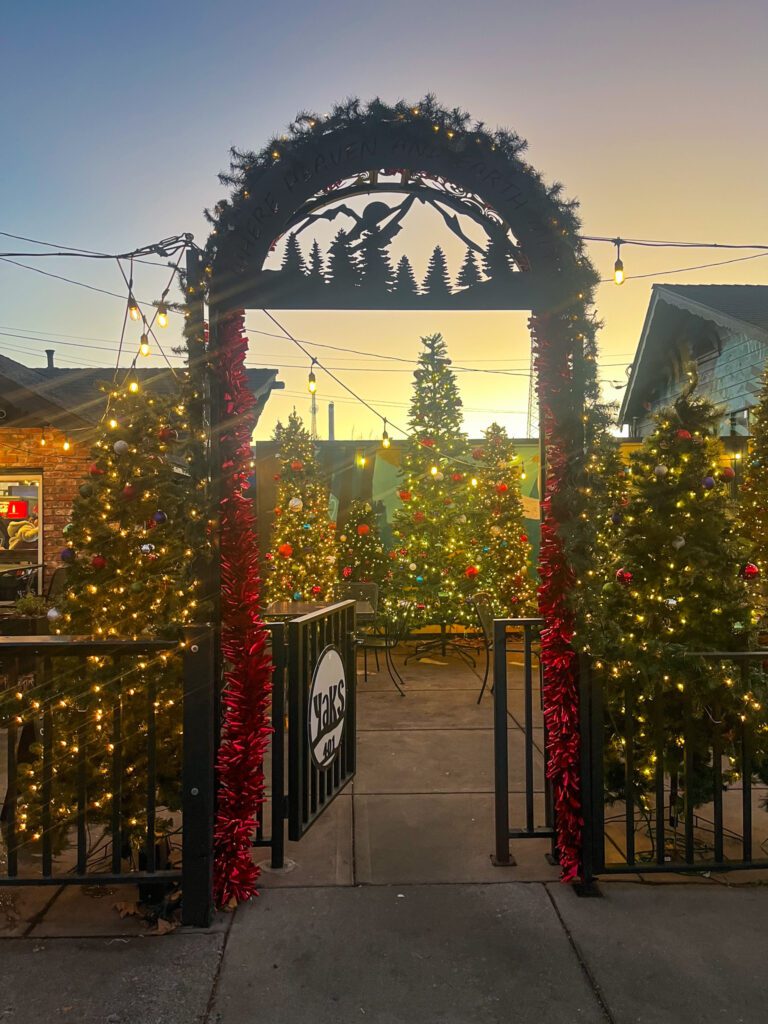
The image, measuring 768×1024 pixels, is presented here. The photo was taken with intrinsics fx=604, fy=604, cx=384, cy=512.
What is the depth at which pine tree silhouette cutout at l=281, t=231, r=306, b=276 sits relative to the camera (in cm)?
300

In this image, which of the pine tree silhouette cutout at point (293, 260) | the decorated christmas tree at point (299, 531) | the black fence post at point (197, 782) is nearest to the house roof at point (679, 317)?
the decorated christmas tree at point (299, 531)

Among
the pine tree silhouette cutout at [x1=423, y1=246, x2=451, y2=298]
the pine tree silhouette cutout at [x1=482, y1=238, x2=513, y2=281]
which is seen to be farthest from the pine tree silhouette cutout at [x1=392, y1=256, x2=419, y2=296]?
the pine tree silhouette cutout at [x1=482, y1=238, x2=513, y2=281]

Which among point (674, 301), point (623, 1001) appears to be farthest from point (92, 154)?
point (674, 301)

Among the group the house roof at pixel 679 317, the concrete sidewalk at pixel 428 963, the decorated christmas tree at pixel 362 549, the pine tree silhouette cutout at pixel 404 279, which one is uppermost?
the house roof at pixel 679 317

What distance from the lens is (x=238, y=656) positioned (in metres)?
2.80

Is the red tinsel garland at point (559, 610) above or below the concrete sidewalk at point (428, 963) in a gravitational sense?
above

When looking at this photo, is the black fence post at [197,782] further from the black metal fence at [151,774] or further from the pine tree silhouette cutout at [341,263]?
the pine tree silhouette cutout at [341,263]

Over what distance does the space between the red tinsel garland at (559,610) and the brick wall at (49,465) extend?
27.6 ft

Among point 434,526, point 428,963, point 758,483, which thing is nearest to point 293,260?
point 428,963

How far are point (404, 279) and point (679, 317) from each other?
37.2 feet

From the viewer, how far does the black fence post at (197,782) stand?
2.55 metres

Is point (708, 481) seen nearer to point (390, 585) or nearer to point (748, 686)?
point (748, 686)

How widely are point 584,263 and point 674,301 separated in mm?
10023

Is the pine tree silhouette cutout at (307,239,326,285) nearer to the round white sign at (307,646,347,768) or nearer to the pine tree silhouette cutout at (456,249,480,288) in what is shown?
the pine tree silhouette cutout at (456,249,480,288)
